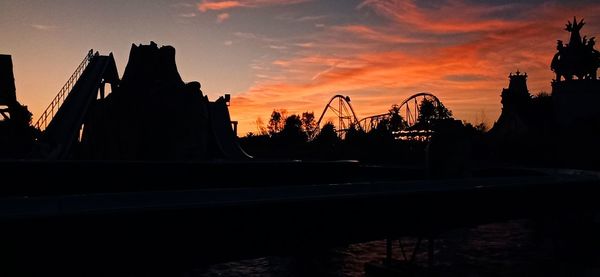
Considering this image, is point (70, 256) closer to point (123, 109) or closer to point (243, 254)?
point (243, 254)

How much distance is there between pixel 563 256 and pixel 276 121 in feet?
527

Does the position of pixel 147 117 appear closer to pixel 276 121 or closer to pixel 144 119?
pixel 144 119

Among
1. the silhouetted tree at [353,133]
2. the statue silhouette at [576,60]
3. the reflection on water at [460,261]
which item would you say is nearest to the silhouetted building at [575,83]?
the statue silhouette at [576,60]

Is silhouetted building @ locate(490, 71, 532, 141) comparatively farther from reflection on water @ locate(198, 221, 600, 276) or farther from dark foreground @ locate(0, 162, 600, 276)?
dark foreground @ locate(0, 162, 600, 276)

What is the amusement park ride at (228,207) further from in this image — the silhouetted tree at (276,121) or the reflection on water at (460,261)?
the silhouetted tree at (276,121)

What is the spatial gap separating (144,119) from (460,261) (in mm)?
19777

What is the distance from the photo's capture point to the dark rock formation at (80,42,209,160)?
29578mm

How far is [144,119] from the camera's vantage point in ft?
97.3

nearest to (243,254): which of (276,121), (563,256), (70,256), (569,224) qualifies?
(70,256)

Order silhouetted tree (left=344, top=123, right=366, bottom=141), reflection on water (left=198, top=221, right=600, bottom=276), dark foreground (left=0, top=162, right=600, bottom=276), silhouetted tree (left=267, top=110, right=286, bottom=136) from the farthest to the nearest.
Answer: silhouetted tree (left=267, top=110, right=286, bottom=136) → silhouetted tree (left=344, top=123, right=366, bottom=141) → reflection on water (left=198, top=221, right=600, bottom=276) → dark foreground (left=0, top=162, right=600, bottom=276)

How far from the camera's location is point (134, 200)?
25.7ft

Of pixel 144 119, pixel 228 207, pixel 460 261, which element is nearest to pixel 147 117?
pixel 144 119

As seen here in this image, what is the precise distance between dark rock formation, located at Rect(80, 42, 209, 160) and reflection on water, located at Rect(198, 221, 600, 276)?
48.2ft

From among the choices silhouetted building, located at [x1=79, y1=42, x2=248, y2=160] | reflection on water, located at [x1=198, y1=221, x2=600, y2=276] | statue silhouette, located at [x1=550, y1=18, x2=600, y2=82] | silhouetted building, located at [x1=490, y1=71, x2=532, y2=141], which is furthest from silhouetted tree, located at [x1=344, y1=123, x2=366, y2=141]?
reflection on water, located at [x1=198, y1=221, x2=600, y2=276]
